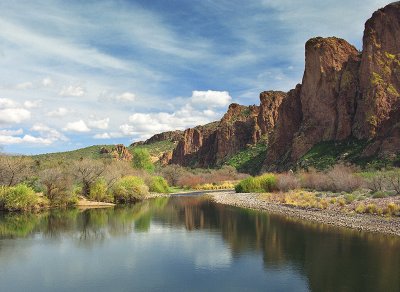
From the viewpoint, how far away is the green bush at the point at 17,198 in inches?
1581

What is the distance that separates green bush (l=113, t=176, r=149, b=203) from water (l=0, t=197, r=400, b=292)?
19.4 metres

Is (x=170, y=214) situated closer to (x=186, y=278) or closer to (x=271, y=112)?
(x=186, y=278)

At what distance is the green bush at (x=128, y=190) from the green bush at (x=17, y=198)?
13.8 metres

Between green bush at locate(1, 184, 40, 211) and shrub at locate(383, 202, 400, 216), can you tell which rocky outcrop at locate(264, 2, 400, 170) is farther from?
green bush at locate(1, 184, 40, 211)

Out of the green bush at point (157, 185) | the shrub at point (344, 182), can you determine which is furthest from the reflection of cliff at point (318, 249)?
the green bush at point (157, 185)

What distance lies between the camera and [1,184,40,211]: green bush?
40.2 m

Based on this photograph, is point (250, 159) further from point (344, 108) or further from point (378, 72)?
point (378, 72)

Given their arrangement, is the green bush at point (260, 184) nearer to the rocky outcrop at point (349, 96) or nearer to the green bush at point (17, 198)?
the rocky outcrop at point (349, 96)

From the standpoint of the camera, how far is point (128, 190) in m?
54.9

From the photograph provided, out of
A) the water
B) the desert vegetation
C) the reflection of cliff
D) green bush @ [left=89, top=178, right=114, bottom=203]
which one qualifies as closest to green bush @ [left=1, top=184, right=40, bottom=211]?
the water

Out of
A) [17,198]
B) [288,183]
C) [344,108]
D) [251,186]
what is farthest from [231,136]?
[17,198]

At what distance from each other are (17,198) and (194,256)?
25.7 metres

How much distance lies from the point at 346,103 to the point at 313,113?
9912 millimetres

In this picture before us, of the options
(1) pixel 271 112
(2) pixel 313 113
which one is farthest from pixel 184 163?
(2) pixel 313 113
